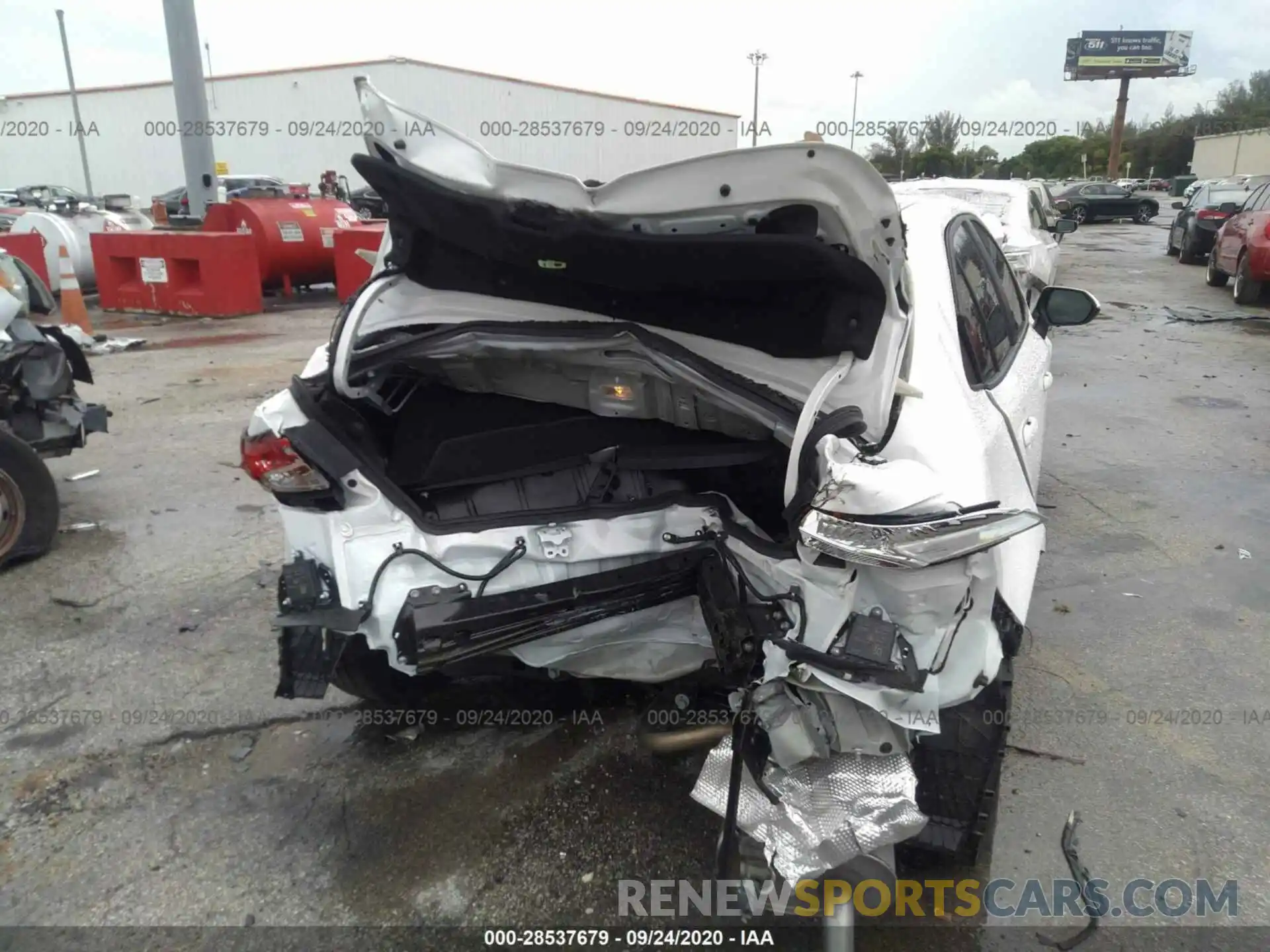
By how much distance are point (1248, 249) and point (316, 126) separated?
1328 inches

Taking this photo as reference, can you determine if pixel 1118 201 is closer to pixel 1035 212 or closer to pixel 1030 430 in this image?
pixel 1035 212

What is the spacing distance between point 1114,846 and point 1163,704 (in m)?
0.87

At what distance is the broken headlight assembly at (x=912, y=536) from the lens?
69.4 inches

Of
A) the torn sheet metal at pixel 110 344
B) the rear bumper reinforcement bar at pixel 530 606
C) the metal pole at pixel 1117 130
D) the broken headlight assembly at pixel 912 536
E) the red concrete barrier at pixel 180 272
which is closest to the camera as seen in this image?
the broken headlight assembly at pixel 912 536

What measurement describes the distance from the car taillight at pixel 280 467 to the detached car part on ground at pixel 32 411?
2.59m

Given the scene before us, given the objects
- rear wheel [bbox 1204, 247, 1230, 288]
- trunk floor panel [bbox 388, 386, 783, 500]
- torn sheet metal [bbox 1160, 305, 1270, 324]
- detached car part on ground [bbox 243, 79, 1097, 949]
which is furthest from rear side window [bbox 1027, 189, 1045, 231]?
trunk floor panel [bbox 388, 386, 783, 500]

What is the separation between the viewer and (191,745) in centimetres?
297

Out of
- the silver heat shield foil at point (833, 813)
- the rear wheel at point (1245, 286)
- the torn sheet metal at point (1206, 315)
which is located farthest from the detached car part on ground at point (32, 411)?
the rear wheel at point (1245, 286)

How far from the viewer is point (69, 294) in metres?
10.1

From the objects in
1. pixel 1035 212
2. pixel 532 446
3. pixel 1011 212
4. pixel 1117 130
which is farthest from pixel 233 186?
pixel 1117 130

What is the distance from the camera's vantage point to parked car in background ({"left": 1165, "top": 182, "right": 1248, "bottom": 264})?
15547 millimetres

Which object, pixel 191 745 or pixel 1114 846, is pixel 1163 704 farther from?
pixel 191 745

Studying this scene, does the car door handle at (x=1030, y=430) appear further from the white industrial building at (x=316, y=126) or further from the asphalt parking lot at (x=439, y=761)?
the white industrial building at (x=316, y=126)

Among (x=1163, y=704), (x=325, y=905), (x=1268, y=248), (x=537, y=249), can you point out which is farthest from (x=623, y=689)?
(x=1268, y=248)
